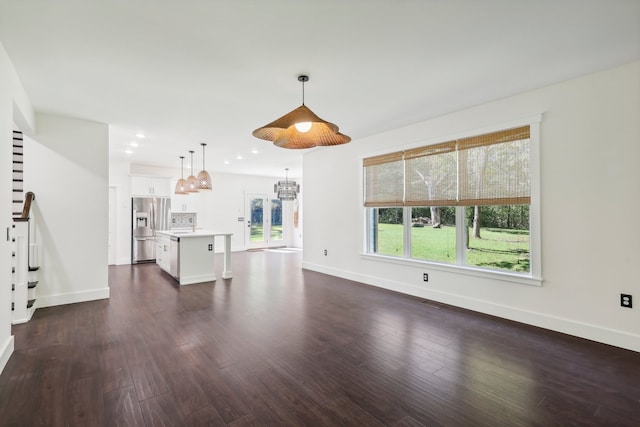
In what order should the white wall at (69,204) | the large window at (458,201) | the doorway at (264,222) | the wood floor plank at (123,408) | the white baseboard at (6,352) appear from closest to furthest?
the wood floor plank at (123,408) → the white baseboard at (6,352) → the large window at (458,201) → the white wall at (69,204) → the doorway at (264,222)

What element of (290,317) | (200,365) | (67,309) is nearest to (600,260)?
(290,317)

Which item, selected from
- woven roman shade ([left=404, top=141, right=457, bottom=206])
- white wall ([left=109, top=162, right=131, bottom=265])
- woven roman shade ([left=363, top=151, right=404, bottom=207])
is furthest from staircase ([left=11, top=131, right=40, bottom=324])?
woven roman shade ([left=404, top=141, right=457, bottom=206])

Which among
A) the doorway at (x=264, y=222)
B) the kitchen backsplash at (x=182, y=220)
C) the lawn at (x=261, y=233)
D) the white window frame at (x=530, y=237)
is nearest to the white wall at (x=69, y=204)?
the kitchen backsplash at (x=182, y=220)

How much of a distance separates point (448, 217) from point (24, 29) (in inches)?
185

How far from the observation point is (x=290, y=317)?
11.9 feet

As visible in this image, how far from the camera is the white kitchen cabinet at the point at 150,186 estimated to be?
301 inches

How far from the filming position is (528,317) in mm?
3357

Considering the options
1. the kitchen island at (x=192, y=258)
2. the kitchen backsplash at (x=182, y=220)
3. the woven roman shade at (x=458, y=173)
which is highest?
the woven roman shade at (x=458, y=173)

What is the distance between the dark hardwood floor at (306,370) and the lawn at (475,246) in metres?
0.70

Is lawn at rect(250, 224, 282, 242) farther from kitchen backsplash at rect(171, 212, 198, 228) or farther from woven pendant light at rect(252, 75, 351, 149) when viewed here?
woven pendant light at rect(252, 75, 351, 149)

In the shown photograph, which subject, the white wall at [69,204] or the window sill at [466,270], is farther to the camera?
the white wall at [69,204]

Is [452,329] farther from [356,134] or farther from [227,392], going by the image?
[356,134]

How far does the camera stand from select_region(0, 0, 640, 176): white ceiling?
2.04 meters

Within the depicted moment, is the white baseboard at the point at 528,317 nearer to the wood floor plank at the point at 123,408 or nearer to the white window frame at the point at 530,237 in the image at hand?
the white window frame at the point at 530,237
